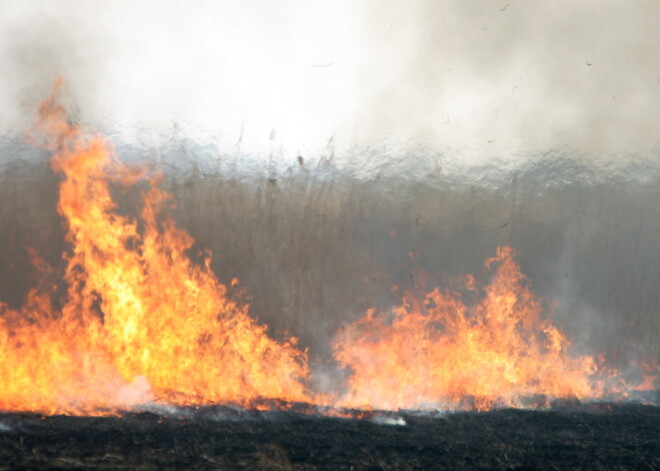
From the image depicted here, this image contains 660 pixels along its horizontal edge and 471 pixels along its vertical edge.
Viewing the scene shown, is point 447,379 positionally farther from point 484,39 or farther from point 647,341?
point 484,39

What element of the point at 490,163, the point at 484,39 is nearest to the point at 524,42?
the point at 484,39

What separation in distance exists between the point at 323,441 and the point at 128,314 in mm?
3270

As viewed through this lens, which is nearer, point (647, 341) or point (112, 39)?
point (112, 39)

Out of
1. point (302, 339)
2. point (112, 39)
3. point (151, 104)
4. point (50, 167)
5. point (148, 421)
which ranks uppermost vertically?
point (112, 39)

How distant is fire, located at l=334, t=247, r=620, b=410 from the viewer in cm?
988

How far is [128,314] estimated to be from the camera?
362 inches

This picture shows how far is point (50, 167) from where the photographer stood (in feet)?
30.6

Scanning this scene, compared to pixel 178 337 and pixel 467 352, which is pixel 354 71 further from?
pixel 178 337

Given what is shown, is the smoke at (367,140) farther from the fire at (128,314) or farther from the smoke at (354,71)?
the fire at (128,314)

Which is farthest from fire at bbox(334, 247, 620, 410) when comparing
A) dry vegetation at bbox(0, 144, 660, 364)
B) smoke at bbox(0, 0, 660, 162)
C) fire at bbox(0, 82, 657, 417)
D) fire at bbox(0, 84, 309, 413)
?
smoke at bbox(0, 0, 660, 162)

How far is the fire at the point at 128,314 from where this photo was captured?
8.98m

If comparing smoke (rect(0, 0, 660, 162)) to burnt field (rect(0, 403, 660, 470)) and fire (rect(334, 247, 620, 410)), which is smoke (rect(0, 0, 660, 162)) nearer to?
fire (rect(334, 247, 620, 410))

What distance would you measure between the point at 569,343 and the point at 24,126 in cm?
879

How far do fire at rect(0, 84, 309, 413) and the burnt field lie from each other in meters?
0.73
